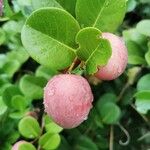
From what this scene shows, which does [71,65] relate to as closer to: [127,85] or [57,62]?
[57,62]

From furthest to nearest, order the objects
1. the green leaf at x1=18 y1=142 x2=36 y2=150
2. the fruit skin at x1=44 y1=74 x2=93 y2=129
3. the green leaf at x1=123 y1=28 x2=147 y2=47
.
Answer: the green leaf at x1=123 y1=28 x2=147 y2=47 < the green leaf at x1=18 y1=142 x2=36 y2=150 < the fruit skin at x1=44 y1=74 x2=93 y2=129

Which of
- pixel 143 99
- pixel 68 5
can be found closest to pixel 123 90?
pixel 143 99

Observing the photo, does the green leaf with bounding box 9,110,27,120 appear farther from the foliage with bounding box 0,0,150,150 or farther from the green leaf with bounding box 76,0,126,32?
the green leaf with bounding box 76,0,126,32

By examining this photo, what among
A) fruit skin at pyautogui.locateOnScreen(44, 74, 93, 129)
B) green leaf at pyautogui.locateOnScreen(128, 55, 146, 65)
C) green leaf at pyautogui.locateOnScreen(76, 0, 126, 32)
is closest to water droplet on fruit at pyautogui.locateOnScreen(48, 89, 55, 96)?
fruit skin at pyautogui.locateOnScreen(44, 74, 93, 129)

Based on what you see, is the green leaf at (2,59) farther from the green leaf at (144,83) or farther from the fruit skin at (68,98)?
the fruit skin at (68,98)

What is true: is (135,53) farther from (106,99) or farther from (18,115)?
(18,115)

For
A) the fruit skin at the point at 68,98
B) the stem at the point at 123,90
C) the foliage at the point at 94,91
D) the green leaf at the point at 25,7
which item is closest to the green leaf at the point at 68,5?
the foliage at the point at 94,91
